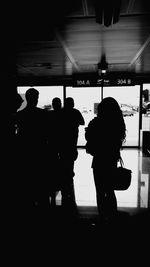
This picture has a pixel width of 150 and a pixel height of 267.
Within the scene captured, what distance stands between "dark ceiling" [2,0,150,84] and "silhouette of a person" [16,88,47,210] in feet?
1.54

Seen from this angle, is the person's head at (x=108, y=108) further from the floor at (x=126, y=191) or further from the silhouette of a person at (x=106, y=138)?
the floor at (x=126, y=191)

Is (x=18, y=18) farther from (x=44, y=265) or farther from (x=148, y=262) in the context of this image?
(x=148, y=262)

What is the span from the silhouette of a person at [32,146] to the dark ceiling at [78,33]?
18.5 inches

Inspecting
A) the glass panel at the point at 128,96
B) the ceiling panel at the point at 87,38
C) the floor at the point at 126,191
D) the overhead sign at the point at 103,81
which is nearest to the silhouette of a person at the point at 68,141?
the floor at the point at 126,191

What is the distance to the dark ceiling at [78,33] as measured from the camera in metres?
2.97

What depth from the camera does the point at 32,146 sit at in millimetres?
2793

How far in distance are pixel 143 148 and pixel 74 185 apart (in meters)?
4.58

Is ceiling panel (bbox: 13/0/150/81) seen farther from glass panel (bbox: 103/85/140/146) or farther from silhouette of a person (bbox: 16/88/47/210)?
glass panel (bbox: 103/85/140/146)

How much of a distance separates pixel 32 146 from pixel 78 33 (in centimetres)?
213

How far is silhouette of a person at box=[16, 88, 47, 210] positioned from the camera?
2.79 metres

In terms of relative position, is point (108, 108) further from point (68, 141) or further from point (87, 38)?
point (87, 38)

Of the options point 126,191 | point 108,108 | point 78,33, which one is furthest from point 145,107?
point 108,108

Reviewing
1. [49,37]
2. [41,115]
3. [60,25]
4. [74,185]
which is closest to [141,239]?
[41,115]

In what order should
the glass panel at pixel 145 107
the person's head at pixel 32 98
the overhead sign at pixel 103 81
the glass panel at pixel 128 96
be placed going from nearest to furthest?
the person's head at pixel 32 98, the overhead sign at pixel 103 81, the glass panel at pixel 145 107, the glass panel at pixel 128 96
